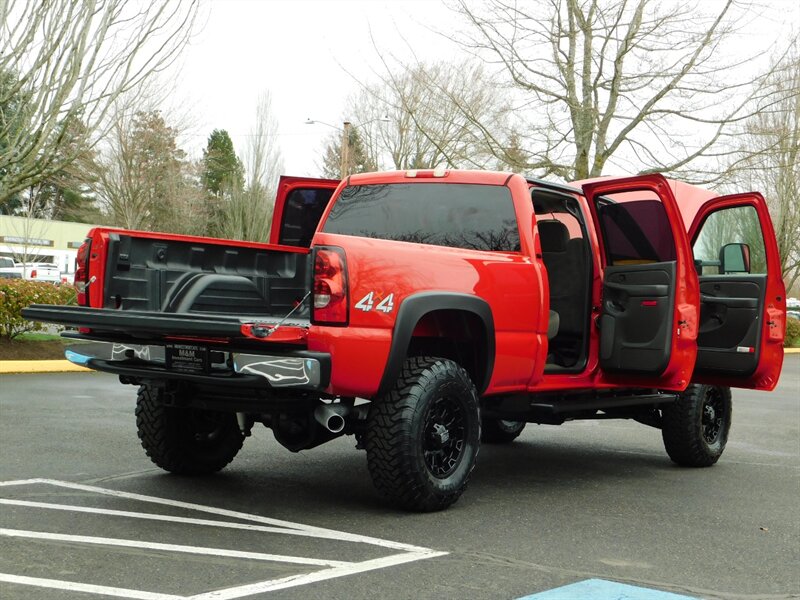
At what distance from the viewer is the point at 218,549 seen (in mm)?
4914

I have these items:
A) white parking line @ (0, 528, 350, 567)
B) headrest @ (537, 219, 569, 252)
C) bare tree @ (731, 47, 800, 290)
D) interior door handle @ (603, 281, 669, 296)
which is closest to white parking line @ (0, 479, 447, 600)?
white parking line @ (0, 528, 350, 567)

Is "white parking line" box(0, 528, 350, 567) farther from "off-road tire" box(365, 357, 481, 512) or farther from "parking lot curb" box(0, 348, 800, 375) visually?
"parking lot curb" box(0, 348, 800, 375)

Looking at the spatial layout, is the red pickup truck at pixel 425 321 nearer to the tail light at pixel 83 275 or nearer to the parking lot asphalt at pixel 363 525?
the tail light at pixel 83 275

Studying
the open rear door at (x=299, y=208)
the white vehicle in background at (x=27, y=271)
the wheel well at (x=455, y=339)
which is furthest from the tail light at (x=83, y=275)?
the white vehicle in background at (x=27, y=271)

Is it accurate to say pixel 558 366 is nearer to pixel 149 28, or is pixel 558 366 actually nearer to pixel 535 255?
pixel 535 255

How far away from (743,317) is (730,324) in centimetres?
12

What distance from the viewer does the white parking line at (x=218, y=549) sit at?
418cm

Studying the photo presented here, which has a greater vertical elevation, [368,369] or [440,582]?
[368,369]

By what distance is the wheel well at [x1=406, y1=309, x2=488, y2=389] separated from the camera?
6297mm

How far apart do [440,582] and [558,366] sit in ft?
10.1

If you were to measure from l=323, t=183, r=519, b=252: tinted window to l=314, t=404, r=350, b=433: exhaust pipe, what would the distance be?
5.18 ft

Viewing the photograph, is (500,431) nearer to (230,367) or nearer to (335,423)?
(335,423)

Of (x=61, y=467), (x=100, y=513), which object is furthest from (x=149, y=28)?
(x=100, y=513)

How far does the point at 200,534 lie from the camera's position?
523 cm
